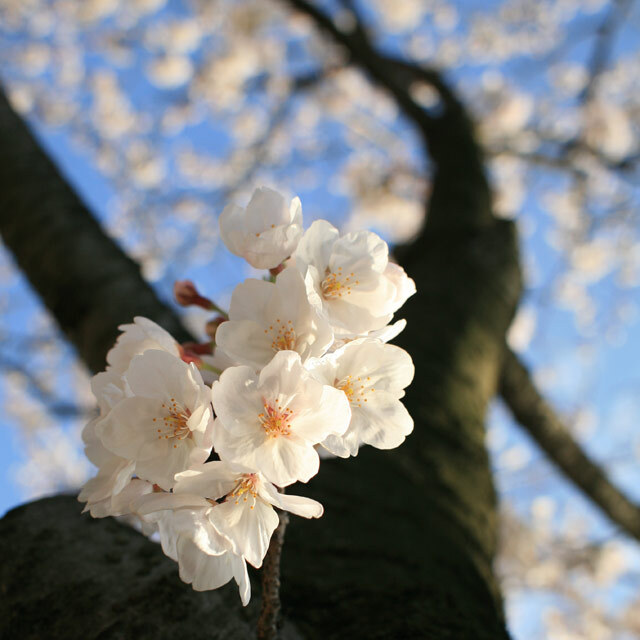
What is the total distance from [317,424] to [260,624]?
1.01ft

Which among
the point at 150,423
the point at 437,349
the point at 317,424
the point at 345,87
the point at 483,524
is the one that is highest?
the point at 317,424

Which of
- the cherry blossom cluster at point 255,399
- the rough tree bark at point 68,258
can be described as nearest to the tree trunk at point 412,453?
the rough tree bark at point 68,258

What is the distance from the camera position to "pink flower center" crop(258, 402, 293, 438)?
2.35 ft

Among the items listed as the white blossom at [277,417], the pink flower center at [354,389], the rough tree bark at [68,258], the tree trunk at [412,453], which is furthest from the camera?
the rough tree bark at [68,258]

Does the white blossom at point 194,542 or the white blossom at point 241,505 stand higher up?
the white blossom at point 241,505

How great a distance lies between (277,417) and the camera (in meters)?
0.73

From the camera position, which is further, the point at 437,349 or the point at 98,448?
the point at 437,349

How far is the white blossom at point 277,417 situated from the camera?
0.69 metres

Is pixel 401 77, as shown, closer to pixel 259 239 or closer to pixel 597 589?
pixel 259 239

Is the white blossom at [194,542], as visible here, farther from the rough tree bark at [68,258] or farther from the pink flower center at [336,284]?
the rough tree bark at [68,258]

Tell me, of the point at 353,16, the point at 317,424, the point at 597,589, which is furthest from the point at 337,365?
the point at 597,589

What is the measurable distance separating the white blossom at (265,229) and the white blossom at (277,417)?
0.20 meters

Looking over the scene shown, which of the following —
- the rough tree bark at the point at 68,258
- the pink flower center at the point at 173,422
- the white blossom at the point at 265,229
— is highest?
the white blossom at the point at 265,229

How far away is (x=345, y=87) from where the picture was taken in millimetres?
8664
